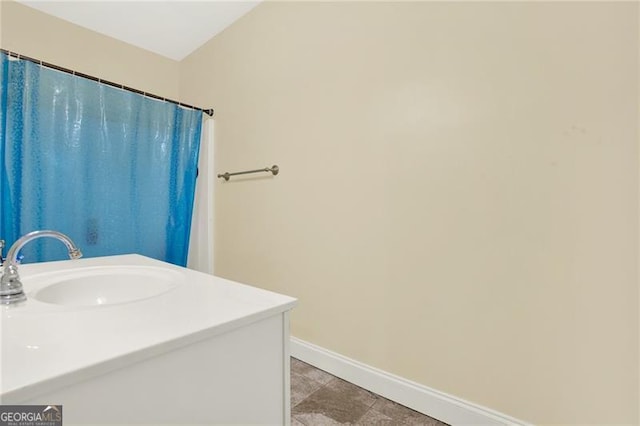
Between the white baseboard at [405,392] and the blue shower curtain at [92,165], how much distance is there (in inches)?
50.2

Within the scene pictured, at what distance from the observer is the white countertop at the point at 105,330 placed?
450 mm

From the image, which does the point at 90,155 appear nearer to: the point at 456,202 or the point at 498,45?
the point at 456,202

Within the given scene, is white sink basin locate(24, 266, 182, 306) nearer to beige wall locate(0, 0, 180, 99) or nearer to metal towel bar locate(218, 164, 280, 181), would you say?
metal towel bar locate(218, 164, 280, 181)

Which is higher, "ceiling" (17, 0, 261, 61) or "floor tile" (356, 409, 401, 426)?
"ceiling" (17, 0, 261, 61)

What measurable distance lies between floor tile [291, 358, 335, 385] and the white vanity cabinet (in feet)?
2.56

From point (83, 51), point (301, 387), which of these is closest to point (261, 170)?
point (301, 387)

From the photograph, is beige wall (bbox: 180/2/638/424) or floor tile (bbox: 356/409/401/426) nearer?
beige wall (bbox: 180/2/638/424)

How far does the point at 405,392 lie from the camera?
1.28 metres

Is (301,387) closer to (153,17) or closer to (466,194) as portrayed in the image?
(466,194)

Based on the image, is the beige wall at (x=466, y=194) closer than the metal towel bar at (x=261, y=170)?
Yes

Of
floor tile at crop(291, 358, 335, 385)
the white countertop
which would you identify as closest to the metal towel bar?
the white countertop

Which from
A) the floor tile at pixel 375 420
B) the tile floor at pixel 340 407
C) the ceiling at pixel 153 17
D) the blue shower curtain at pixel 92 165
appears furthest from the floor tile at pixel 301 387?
the ceiling at pixel 153 17

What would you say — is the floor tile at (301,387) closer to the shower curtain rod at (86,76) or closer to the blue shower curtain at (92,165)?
the blue shower curtain at (92,165)

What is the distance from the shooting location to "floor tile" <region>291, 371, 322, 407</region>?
1.33 meters
